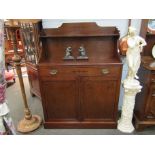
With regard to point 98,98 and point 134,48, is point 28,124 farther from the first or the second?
point 134,48

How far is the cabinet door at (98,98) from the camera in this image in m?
1.85

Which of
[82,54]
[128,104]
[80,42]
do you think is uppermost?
[80,42]

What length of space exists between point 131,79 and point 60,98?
834 mm

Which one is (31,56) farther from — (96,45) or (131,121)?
(131,121)

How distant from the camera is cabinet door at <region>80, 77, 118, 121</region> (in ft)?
6.06

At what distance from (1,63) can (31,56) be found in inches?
54.7

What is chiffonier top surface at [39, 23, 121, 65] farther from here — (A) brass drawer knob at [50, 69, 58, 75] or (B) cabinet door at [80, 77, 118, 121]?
(B) cabinet door at [80, 77, 118, 121]

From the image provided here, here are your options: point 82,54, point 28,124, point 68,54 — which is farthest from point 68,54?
point 28,124

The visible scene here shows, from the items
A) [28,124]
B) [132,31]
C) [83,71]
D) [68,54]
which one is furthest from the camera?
[28,124]

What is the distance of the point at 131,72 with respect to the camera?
181 cm

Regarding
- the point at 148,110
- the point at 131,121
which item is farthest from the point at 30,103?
the point at 148,110

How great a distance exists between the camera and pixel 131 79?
1868mm

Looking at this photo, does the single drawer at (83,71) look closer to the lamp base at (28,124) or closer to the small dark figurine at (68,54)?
the small dark figurine at (68,54)
